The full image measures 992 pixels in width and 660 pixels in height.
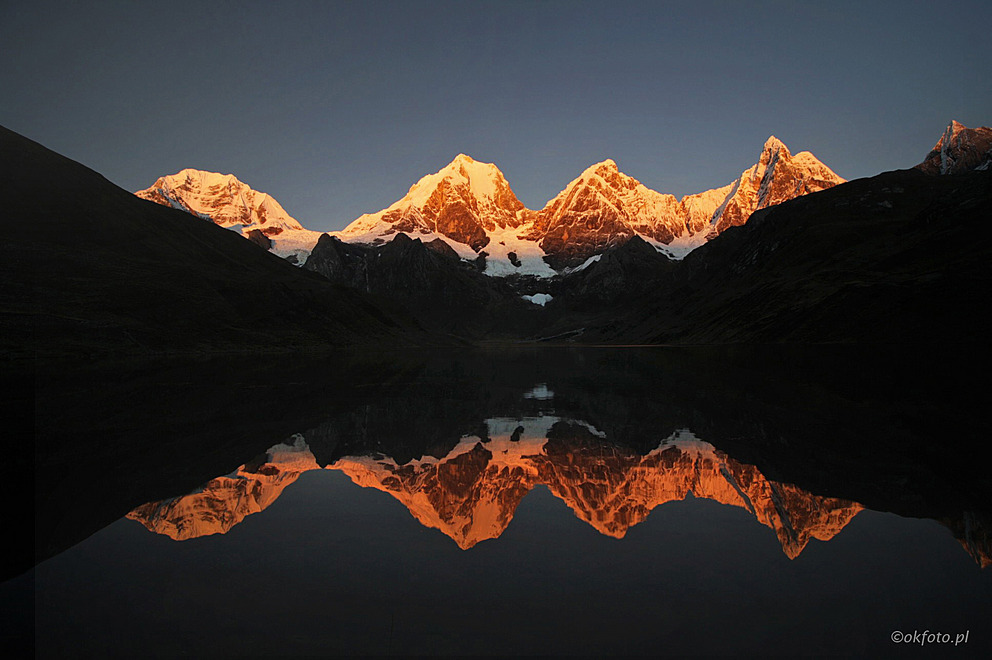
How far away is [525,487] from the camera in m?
18.3

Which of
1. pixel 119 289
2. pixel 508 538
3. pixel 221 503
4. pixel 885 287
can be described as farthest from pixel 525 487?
pixel 119 289

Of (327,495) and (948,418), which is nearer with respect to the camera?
(327,495)

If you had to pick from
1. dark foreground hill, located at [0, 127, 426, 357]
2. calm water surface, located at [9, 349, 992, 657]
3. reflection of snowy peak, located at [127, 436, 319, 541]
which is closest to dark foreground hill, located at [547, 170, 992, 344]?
calm water surface, located at [9, 349, 992, 657]

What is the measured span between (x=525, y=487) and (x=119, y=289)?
144 m

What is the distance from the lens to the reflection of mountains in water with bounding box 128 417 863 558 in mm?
14430

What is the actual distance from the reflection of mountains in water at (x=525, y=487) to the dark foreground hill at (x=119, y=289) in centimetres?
8742

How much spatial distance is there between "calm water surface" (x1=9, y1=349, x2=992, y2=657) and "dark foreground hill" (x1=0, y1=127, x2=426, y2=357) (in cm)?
8654

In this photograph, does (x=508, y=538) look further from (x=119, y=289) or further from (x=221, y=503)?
(x=119, y=289)

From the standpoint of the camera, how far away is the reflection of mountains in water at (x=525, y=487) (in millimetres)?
14430

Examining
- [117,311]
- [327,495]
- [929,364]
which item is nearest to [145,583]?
[327,495]

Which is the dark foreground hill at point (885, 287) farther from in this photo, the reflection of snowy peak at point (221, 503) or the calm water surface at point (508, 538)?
the reflection of snowy peak at point (221, 503)

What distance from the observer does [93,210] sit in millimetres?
181250

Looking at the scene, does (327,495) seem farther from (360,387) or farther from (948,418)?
(360,387)

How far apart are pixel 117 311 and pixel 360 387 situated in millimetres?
97887
